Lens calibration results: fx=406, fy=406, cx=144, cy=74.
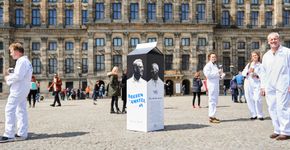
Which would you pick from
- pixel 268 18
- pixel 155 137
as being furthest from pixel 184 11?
pixel 155 137

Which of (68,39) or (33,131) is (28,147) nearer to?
(33,131)

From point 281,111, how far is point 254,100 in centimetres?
470

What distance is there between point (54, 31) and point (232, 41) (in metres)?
24.6

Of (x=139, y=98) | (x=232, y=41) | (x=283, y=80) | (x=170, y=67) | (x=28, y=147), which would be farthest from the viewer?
(x=232, y=41)

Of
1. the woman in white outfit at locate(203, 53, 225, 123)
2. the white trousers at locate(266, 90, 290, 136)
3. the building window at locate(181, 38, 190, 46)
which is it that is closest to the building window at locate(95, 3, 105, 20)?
the building window at locate(181, 38, 190, 46)

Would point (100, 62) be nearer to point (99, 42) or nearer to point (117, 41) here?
point (99, 42)

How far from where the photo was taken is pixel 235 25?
5678 cm

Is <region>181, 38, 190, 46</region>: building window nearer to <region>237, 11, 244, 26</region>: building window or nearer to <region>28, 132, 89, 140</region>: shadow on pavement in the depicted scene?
<region>237, 11, 244, 26</region>: building window

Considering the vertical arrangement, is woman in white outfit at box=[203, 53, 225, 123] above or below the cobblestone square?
above

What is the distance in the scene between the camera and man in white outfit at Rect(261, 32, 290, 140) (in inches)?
376

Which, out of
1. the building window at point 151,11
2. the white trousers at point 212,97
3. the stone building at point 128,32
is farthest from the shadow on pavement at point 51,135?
the building window at point 151,11

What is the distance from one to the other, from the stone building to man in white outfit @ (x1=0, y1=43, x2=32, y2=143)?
4200 centimetres

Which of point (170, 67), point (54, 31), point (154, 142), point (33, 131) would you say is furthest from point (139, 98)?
point (54, 31)

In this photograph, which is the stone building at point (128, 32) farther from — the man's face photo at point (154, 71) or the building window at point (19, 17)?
the man's face photo at point (154, 71)
